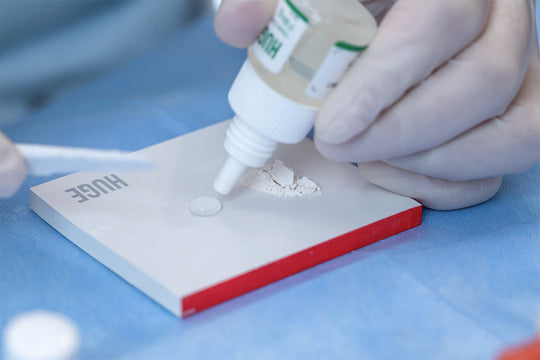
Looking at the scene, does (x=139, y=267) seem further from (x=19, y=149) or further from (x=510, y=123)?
(x=510, y=123)

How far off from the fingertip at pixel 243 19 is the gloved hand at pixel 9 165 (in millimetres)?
203

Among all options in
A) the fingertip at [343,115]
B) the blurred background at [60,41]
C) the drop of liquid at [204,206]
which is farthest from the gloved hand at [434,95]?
the blurred background at [60,41]

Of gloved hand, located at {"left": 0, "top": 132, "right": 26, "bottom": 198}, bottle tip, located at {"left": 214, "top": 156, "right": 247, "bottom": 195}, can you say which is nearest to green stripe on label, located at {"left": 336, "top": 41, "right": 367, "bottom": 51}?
bottle tip, located at {"left": 214, "top": 156, "right": 247, "bottom": 195}

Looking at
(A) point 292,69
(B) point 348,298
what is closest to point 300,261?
(B) point 348,298

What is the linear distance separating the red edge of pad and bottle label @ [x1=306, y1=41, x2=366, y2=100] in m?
0.13

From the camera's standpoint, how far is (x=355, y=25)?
0.49 metres

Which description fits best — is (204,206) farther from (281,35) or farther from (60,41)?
(60,41)

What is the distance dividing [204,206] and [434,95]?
0.72 feet

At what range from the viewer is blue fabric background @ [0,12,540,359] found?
42 cm

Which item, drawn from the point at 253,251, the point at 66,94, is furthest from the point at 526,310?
the point at 66,94

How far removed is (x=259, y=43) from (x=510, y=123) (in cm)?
23

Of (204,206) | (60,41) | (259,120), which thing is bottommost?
(60,41)

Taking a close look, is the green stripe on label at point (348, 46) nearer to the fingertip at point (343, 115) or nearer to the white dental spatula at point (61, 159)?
the fingertip at point (343, 115)

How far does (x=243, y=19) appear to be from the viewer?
0.51m
